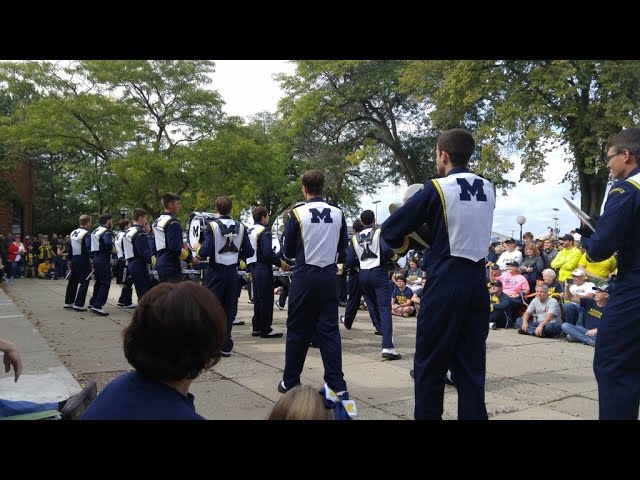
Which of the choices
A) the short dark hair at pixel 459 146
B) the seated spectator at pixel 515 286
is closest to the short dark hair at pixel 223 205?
the short dark hair at pixel 459 146

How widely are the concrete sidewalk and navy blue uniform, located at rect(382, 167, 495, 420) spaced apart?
1203 millimetres

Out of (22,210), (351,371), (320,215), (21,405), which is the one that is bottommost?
(351,371)

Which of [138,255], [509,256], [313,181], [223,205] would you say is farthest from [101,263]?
[509,256]

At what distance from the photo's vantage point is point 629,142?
3.43 meters

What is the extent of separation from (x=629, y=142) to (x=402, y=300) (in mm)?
8892

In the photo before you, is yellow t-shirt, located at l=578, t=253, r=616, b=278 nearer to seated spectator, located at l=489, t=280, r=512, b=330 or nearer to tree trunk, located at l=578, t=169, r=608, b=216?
seated spectator, located at l=489, t=280, r=512, b=330

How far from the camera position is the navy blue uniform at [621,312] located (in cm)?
315

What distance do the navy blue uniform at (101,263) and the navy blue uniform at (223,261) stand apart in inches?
199

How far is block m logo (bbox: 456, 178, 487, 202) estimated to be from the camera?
3.47m

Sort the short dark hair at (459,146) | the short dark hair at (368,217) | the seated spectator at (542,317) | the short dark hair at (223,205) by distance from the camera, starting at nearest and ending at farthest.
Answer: the short dark hair at (459,146)
the short dark hair at (223,205)
the short dark hair at (368,217)
the seated spectator at (542,317)

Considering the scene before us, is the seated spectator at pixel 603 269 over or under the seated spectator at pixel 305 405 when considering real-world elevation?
over

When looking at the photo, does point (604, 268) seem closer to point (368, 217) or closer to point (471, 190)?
point (368, 217)

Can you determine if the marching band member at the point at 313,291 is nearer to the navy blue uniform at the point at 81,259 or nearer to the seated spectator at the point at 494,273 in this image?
the seated spectator at the point at 494,273

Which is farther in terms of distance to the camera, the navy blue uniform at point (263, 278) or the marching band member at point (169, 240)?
the navy blue uniform at point (263, 278)
